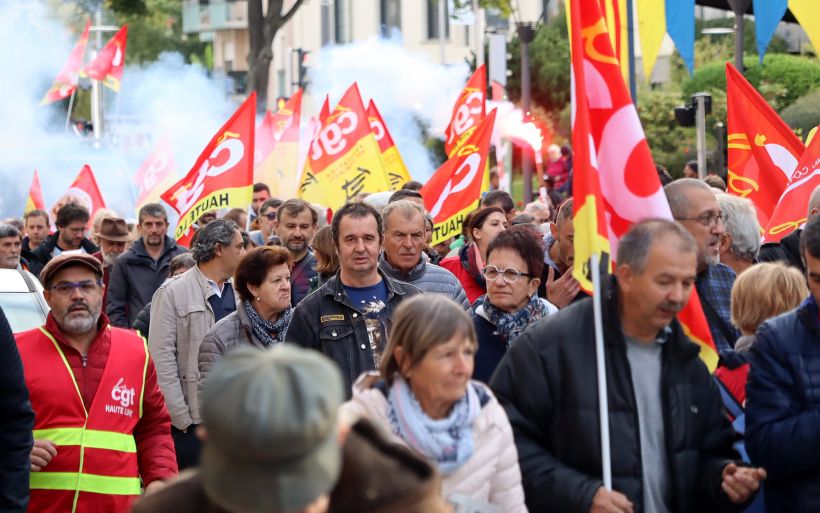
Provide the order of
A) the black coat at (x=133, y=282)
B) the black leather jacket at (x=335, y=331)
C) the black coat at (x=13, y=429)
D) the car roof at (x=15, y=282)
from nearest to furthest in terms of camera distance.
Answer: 1. the black coat at (x=13, y=429)
2. the black leather jacket at (x=335, y=331)
3. the car roof at (x=15, y=282)
4. the black coat at (x=133, y=282)

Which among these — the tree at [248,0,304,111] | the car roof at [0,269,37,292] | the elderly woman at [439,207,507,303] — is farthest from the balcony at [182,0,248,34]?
the car roof at [0,269,37,292]

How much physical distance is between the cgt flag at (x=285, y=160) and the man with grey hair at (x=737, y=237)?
41.2ft

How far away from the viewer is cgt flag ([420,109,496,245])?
1277 cm

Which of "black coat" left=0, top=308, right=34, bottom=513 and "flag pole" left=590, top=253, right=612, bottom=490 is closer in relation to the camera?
"flag pole" left=590, top=253, right=612, bottom=490

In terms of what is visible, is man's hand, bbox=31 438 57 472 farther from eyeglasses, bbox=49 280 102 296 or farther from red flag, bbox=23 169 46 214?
red flag, bbox=23 169 46 214

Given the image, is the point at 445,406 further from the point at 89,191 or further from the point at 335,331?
the point at 89,191

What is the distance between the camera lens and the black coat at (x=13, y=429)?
5.16 metres

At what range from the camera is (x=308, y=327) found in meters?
6.55

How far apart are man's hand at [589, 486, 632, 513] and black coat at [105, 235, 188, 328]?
7015mm

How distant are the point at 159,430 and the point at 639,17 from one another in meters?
7.47

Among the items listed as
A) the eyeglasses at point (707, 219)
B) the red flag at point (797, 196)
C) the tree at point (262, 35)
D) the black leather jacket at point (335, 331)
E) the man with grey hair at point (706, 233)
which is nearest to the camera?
the man with grey hair at point (706, 233)

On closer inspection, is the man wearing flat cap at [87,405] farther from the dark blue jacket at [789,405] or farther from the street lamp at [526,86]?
the street lamp at [526,86]

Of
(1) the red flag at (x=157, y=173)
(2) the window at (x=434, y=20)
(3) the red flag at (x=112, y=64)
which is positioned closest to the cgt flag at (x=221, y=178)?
(1) the red flag at (x=157, y=173)

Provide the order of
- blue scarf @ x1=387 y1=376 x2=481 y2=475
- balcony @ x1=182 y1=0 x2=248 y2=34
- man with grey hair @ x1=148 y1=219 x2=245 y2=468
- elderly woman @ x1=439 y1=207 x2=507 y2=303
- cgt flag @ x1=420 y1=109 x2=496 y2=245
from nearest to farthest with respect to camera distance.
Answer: blue scarf @ x1=387 y1=376 x2=481 y2=475, man with grey hair @ x1=148 y1=219 x2=245 y2=468, elderly woman @ x1=439 y1=207 x2=507 y2=303, cgt flag @ x1=420 y1=109 x2=496 y2=245, balcony @ x1=182 y1=0 x2=248 y2=34
